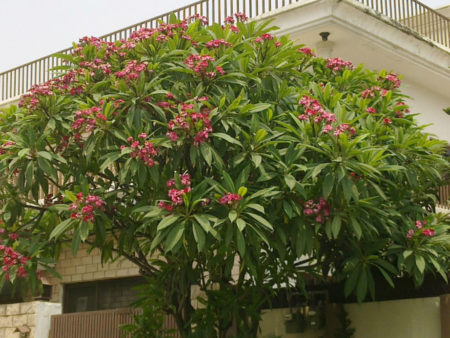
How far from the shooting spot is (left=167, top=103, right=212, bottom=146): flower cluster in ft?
27.7

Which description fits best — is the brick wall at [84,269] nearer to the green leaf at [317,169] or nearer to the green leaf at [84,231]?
the green leaf at [84,231]

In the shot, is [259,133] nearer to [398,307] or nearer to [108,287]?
[398,307]

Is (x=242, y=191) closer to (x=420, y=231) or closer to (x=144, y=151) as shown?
(x=144, y=151)

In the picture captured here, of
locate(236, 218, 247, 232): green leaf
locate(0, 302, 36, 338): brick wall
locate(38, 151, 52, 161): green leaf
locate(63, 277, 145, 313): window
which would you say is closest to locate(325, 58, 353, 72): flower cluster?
locate(236, 218, 247, 232): green leaf

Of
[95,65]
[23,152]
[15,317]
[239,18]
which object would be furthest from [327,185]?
[15,317]

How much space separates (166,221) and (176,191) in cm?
35

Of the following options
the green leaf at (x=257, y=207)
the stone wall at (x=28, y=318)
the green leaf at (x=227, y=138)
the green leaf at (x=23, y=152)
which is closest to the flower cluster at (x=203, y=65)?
the green leaf at (x=227, y=138)

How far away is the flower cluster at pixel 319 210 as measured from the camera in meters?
8.41

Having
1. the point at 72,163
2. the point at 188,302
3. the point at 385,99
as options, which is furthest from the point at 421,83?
the point at 72,163

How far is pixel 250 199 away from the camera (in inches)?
322

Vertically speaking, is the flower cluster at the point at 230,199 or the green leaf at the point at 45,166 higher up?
the green leaf at the point at 45,166

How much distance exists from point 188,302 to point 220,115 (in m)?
3.04

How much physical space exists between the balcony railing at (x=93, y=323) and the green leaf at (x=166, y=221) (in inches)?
177

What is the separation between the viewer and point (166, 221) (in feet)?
26.1
